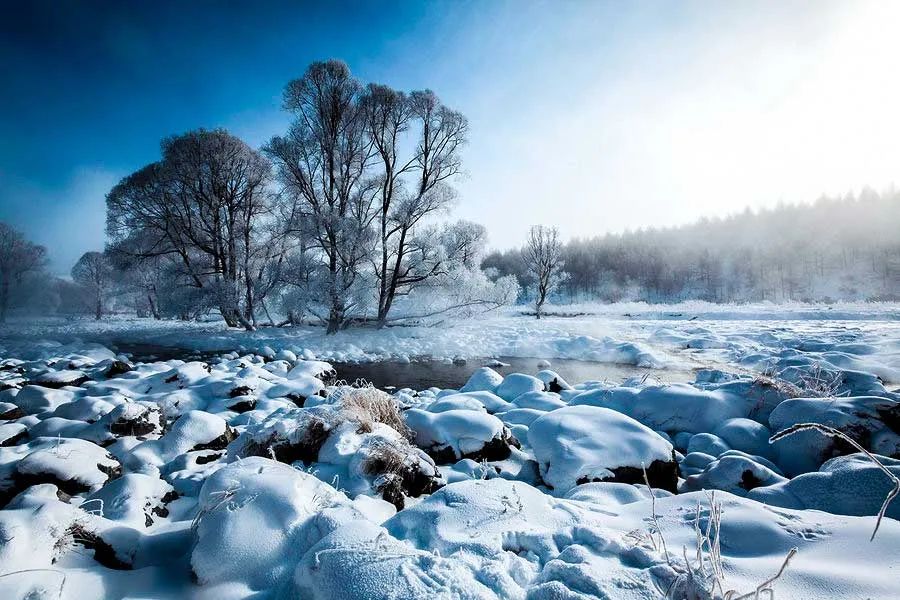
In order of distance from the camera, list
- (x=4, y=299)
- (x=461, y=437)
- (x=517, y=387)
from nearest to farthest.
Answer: (x=461, y=437) → (x=517, y=387) → (x=4, y=299)

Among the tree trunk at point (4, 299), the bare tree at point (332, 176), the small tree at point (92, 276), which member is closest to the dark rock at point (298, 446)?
the bare tree at point (332, 176)

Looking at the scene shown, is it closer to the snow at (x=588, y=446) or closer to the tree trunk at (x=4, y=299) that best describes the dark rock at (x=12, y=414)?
the snow at (x=588, y=446)

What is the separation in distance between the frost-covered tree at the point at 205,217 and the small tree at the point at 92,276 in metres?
20.6

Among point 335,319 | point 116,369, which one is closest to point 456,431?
point 116,369

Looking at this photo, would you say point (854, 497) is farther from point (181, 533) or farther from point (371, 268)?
point (371, 268)

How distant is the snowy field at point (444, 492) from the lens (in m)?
1.55

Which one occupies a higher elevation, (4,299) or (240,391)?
(4,299)

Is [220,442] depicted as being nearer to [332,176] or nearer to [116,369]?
[116,369]

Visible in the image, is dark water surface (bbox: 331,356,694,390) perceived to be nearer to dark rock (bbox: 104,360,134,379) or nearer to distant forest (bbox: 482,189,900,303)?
dark rock (bbox: 104,360,134,379)

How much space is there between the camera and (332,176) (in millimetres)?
16203

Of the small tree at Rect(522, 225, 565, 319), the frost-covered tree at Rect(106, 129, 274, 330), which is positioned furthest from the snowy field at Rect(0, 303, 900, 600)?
the small tree at Rect(522, 225, 565, 319)

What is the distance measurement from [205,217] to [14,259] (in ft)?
20.3

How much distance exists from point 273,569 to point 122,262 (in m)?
20.5

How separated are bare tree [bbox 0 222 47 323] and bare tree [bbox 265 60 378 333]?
28.0ft
